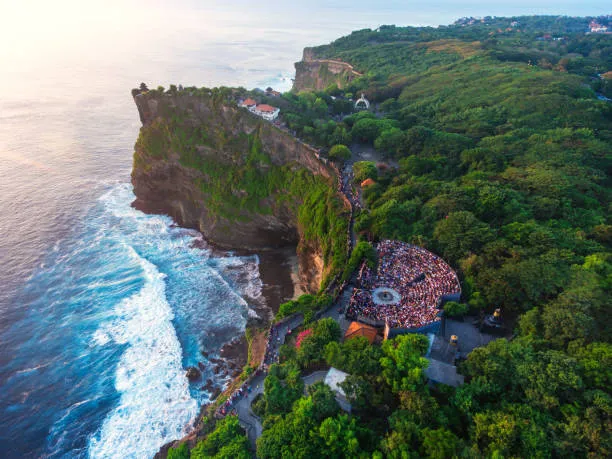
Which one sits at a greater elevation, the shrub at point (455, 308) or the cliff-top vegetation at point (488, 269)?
the cliff-top vegetation at point (488, 269)

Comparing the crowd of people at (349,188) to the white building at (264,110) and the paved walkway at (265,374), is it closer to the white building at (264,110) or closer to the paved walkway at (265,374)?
the paved walkway at (265,374)

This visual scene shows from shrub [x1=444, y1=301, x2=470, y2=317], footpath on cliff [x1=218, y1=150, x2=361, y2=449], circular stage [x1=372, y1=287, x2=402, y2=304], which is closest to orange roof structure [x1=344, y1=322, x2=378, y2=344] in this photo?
footpath on cliff [x1=218, y1=150, x2=361, y2=449]

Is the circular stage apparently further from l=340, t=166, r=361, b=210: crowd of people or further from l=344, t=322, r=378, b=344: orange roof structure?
l=340, t=166, r=361, b=210: crowd of people

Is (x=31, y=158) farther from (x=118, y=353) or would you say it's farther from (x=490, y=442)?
(x=490, y=442)

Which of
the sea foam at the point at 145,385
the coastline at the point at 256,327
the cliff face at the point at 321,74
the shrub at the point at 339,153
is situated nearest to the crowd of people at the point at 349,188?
the shrub at the point at 339,153

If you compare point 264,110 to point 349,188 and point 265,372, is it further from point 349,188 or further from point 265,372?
point 265,372

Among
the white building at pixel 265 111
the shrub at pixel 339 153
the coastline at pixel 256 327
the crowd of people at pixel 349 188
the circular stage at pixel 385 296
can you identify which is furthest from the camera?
the white building at pixel 265 111
